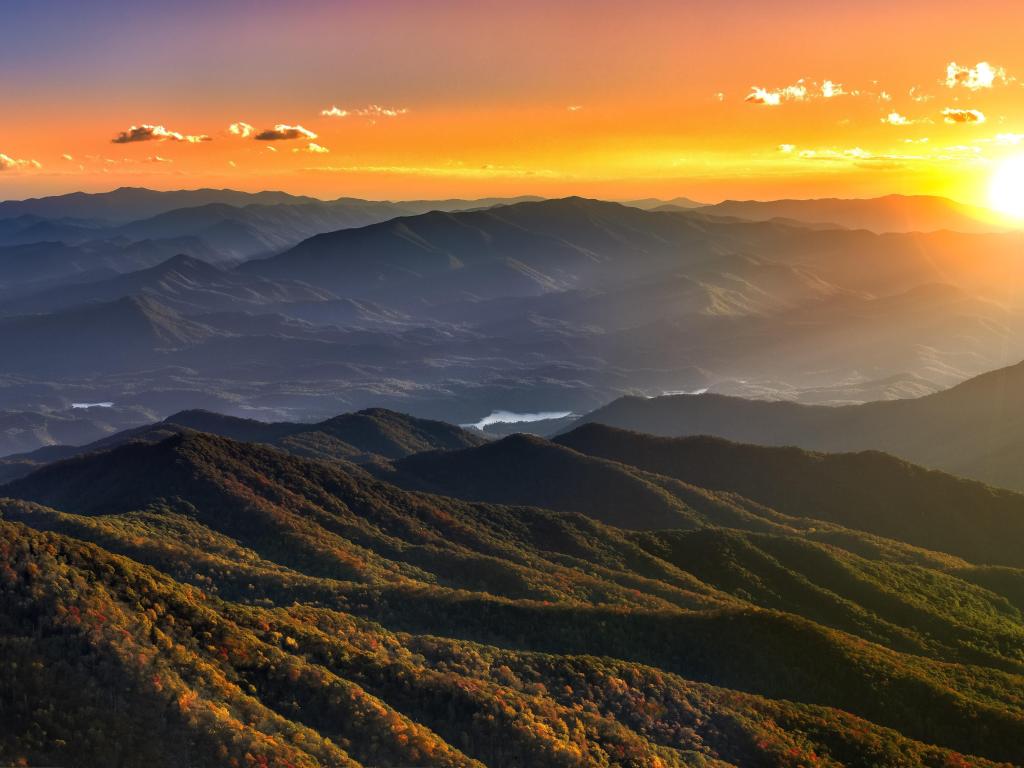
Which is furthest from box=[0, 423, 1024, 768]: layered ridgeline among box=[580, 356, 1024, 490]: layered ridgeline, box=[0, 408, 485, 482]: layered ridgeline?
box=[0, 408, 485, 482]: layered ridgeline

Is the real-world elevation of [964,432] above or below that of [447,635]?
below

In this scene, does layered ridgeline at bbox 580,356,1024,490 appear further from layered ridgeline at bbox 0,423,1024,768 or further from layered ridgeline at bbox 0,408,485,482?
layered ridgeline at bbox 0,408,485,482

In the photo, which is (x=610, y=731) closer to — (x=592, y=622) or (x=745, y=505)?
(x=592, y=622)

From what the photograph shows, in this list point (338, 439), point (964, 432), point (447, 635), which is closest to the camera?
point (447, 635)

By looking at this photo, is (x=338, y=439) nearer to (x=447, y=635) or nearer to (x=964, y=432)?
(x=964, y=432)

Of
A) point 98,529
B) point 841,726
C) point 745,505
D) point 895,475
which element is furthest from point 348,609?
point 895,475

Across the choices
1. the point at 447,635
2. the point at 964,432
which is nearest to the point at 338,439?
the point at 964,432

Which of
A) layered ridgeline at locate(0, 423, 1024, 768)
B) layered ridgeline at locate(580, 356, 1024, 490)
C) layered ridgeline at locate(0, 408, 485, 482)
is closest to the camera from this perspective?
layered ridgeline at locate(0, 423, 1024, 768)

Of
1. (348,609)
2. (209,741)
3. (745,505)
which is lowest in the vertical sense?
(745,505)

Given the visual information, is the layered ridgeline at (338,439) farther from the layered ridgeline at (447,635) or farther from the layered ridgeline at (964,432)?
the layered ridgeline at (964,432)
